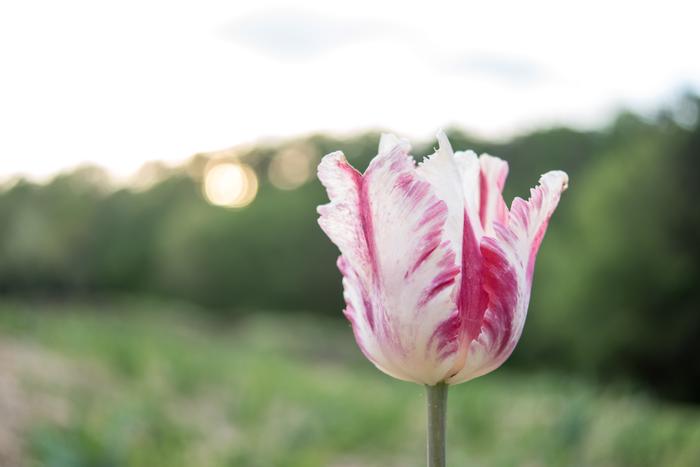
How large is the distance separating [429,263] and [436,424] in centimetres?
→ 18

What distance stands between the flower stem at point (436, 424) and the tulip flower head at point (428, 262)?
2 centimetres

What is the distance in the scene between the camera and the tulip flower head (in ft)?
2.91

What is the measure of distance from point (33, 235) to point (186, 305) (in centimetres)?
1142

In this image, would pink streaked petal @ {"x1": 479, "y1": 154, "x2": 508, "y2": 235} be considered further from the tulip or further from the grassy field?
the grassy field

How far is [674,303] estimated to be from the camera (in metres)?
17.8

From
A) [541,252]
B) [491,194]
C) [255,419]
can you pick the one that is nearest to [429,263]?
[491,194]

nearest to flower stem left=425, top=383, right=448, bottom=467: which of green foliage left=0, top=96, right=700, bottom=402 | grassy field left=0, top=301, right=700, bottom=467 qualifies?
grassy field left=0, top=301, right=700, bottom=467

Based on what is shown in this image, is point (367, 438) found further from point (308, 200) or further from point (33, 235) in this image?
point (308, 200)

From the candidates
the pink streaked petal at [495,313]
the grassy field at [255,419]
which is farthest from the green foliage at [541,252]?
the pink streaked petal at [495,313]

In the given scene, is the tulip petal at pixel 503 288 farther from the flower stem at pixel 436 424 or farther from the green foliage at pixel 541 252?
the green foliage at pixel 541 252

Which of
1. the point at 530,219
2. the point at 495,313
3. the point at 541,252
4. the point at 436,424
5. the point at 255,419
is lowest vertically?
the point at 255,419

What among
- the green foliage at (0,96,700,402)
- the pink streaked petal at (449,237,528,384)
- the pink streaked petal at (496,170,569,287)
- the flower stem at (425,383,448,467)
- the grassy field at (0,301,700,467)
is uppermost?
the green foliage at (0,96,700,402)

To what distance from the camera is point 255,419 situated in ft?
19.9

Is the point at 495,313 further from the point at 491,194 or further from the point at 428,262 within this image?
the point at 491,194
